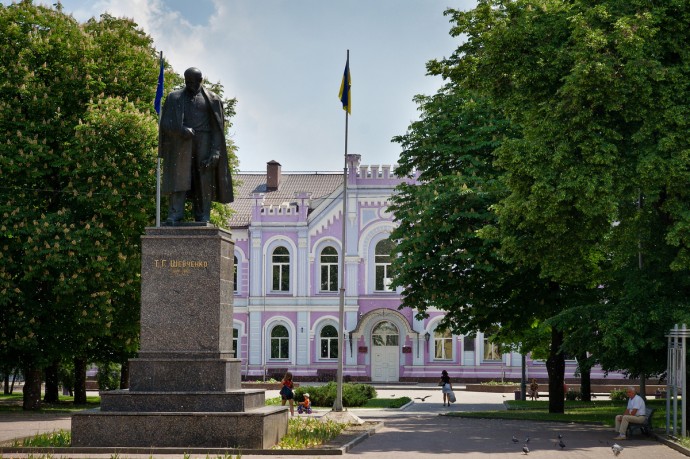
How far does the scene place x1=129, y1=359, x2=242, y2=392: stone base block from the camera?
59.5 feet

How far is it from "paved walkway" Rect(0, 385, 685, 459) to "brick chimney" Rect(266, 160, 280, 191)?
111 ft

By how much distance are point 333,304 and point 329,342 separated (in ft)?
7.44

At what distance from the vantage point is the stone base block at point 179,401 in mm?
17766

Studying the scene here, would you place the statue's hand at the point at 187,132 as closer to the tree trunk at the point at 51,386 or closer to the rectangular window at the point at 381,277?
the tree trunk at the point at 51,386

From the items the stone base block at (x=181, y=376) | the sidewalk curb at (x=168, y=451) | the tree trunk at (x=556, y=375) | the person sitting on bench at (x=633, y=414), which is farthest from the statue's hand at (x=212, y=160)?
the tree trunk at (x=556, y=375)

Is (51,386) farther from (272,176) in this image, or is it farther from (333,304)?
(272,176)

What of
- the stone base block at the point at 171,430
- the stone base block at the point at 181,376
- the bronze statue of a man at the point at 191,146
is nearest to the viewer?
the stone base block at the point at 171,430

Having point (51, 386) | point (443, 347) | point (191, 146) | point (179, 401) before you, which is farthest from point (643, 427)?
point (443, 347)

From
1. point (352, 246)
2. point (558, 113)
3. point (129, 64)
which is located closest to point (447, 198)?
point (558, 113)

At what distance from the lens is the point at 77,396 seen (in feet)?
138

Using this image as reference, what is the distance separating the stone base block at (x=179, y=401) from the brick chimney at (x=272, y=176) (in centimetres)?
5117

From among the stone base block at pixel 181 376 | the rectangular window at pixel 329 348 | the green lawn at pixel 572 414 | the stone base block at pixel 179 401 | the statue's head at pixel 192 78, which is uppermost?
the statue's head at pixel 192 78

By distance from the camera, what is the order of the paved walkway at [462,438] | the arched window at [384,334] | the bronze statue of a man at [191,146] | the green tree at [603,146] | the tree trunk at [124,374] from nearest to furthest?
1. the bronze statue of a man at [191,146]
2. the paved walkway at [462,438]
3. the green tree at [603,146]
4. the tree trunk at [124,374]
5. the arched window at [384,334]

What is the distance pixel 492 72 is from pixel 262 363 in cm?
3949
